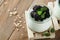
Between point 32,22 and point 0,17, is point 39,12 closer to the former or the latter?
point 32,22

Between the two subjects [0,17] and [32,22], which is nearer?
[32,22]

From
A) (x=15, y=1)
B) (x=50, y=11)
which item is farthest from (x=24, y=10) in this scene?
(x=50, y=11)

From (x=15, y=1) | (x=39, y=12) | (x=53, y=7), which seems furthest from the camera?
(x=15, y=1)

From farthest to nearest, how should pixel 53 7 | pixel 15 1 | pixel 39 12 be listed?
pixel 15 1
pixel 53 7
pixel 39 12

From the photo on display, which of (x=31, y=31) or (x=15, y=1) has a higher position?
(x=15, y=1)

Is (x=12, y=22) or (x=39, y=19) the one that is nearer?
(x=39, y=19)

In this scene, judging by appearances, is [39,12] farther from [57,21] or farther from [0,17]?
[0,17]
